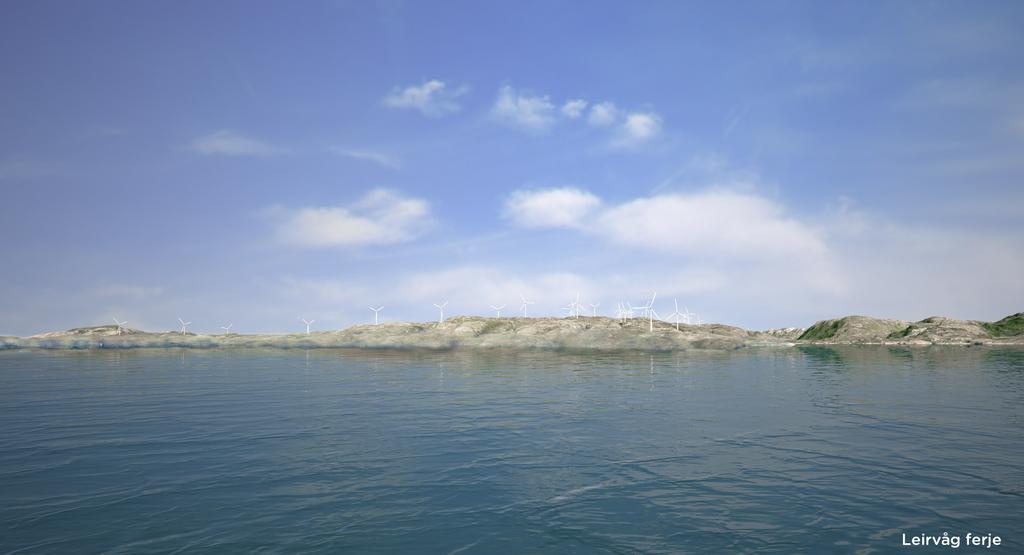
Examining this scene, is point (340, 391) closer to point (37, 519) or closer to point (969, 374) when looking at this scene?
point (37, 519)

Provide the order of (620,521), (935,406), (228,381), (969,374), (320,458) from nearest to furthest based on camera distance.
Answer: (620,521) < (320,458) < (935,406) < (228,381) < (969,374)

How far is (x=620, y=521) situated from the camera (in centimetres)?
1482

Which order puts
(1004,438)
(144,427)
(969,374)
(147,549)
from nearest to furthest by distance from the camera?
(147,549), (1004,438), (144,427), (969,374)

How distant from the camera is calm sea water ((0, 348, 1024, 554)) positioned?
13.8m

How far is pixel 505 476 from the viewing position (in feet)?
64.8

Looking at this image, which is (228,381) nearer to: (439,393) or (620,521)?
(439,393)

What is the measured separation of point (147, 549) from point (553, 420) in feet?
75.5

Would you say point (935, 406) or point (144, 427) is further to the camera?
point (935, 406)

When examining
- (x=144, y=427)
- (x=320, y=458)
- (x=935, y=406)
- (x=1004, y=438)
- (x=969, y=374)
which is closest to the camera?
(x=320, y=458)

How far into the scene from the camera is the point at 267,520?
1490 centimetres

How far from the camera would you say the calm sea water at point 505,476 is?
1382 cm

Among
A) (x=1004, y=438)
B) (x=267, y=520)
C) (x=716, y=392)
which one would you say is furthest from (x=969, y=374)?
(x=267, y=520)

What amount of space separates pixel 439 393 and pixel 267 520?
34087 mm

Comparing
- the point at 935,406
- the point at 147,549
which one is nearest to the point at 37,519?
the point at 147,549
